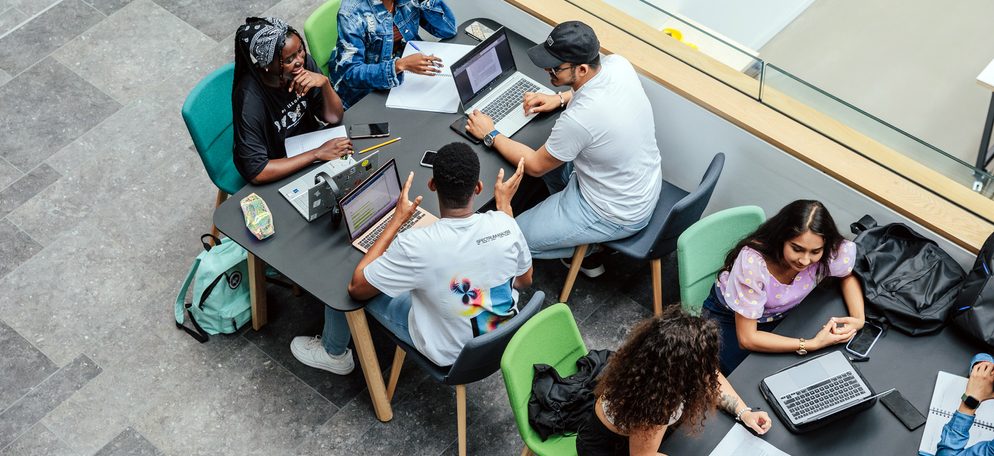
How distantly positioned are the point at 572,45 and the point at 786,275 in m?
1.17

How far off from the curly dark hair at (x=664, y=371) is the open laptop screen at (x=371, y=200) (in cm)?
120

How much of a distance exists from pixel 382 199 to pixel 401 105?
0.62 meters

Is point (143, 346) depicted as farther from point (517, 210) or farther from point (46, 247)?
point (517, 210)

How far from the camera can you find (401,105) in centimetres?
426

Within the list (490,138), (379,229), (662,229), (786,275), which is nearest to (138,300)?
(379,229)

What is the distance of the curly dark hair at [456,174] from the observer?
3.29 metres

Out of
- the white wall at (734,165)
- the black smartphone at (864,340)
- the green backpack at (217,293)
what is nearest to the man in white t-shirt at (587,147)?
the white wall at (734,165)

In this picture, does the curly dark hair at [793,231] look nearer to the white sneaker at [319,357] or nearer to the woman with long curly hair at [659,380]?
the woman with long curly hair at [659,380]

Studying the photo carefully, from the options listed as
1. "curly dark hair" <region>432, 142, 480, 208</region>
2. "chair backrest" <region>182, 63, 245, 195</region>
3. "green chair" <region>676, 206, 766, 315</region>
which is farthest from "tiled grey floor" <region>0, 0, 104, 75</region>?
"green chair" <region>676, 206, 766, 315</region>

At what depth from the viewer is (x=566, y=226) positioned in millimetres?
4121

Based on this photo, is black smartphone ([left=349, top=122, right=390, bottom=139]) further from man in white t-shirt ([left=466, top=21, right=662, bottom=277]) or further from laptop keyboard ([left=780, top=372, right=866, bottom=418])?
laptop keyboard ([left=780, top=372, right=866, bottom=418])

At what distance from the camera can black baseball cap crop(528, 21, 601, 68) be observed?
3783 millimetres

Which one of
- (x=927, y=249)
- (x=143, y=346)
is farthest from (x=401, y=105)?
(x=927, y=249)

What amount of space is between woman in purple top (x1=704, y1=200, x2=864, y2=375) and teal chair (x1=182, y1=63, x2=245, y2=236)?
217 cm
